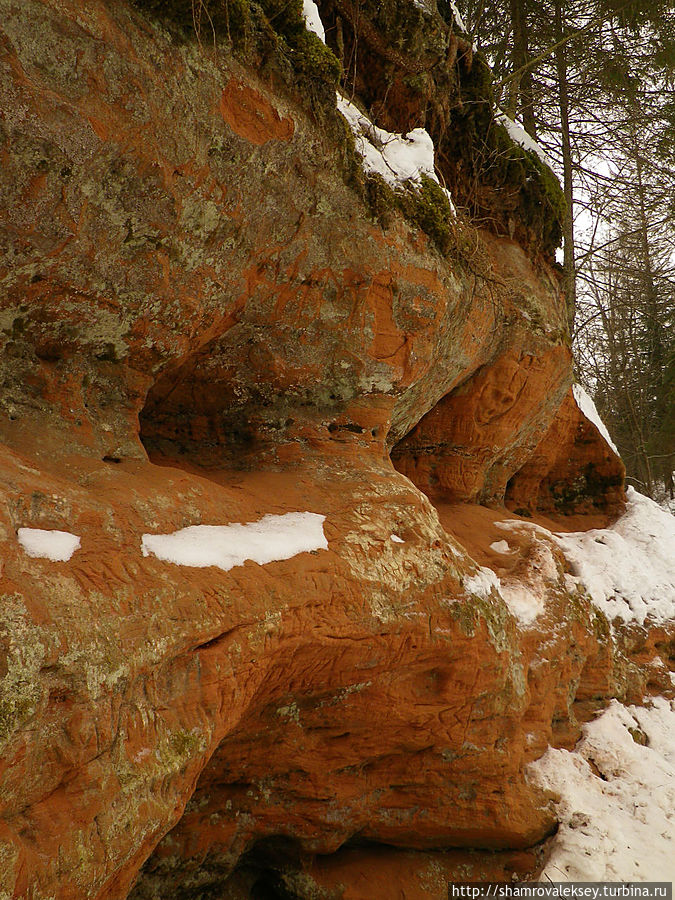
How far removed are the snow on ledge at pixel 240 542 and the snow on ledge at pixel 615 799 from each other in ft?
9.00

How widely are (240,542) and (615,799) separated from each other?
12.2ft

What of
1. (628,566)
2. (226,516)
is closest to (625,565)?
(628,566)

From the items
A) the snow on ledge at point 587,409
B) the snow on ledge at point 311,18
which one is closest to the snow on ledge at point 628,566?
the snow on ledge at point 587,409

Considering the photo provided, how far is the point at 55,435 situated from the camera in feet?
10.2

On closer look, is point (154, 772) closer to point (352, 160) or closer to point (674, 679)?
point (352, 160)

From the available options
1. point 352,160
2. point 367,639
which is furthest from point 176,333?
point 367,639

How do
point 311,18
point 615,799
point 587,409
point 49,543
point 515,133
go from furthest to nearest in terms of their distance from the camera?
point 587,409, point 515,133, point 615,799, point 311,18, point 49,543

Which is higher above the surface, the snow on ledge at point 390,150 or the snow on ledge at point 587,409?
the snow on ledge at point 390,150

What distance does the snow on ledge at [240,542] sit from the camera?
3035 millimetres

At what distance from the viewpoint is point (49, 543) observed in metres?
2.54

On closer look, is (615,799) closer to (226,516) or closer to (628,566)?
(628,566)

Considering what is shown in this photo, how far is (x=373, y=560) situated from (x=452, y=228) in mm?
2888

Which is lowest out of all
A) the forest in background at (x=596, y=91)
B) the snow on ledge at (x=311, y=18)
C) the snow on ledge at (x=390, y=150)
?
the snow on ledge at (x=390, y=150)

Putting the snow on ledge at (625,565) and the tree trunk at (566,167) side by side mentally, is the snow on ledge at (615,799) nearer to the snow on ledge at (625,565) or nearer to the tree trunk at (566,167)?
the snow on ledge at (625,565)
